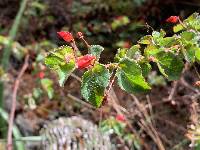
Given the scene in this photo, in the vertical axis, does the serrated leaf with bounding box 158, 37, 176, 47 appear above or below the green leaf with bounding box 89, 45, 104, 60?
above

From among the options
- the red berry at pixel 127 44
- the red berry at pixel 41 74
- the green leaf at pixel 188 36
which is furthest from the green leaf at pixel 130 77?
the red berry at pixel 127 44

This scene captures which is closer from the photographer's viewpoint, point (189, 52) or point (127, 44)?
point (189, 52)

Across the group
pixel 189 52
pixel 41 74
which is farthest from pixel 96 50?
pixel 41 74

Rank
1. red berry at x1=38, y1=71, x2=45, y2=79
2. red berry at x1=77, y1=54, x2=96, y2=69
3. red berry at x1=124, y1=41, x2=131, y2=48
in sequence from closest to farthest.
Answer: red berry at x1=77, y1=54, x2=96, y2=69, red berry at x1=38, y1=71, x2=45, y2=79, red berry at x1=124, y1=41, x2=131, y2=48

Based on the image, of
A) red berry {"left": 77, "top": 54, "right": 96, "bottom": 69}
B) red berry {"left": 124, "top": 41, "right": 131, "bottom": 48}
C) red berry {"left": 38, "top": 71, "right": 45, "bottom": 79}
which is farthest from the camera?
red berry {"left": 124, "top": 41, "right": 131, "bottom": 48}

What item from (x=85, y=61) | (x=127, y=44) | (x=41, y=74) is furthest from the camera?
(x=127, y=44)

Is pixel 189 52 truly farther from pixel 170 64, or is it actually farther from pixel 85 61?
pixel 85 61

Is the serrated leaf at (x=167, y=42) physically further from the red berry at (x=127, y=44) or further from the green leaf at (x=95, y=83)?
the red berry at (x=127, y=44)

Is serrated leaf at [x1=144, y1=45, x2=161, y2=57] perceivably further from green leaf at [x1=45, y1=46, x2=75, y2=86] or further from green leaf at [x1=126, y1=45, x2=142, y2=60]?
green leaf at [x1=45, y1=46, x2=75, y2=86]

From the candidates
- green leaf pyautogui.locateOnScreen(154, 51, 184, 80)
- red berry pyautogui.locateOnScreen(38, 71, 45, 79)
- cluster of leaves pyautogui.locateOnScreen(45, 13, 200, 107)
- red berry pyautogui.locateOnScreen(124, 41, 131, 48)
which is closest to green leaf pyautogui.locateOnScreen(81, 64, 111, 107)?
cluster of leaves pyautogui.locateOnScreen(45, 13, 200, 107)
